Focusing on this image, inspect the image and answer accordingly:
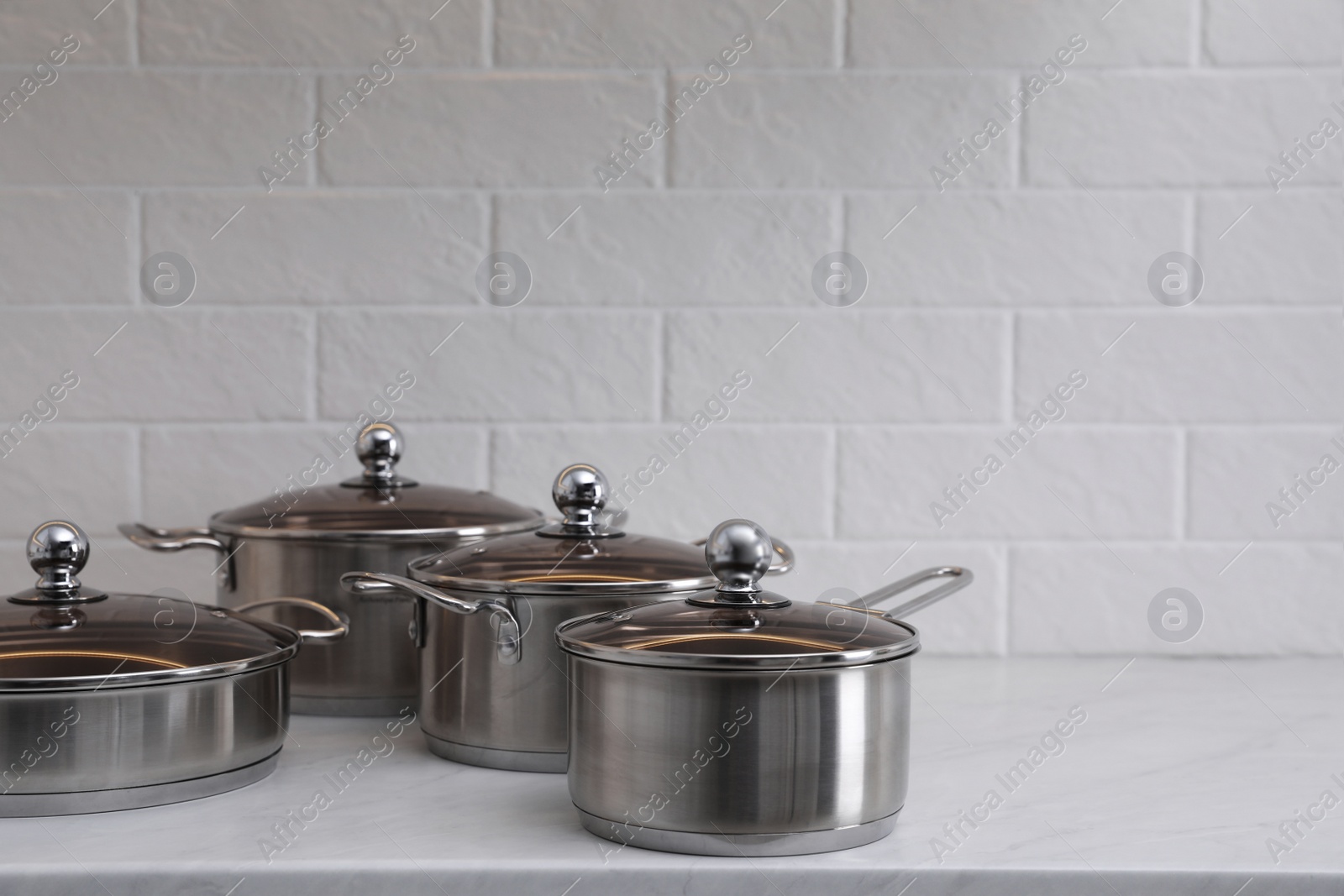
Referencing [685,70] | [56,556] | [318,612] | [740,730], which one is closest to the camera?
[740,730]

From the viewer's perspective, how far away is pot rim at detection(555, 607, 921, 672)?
637 mm

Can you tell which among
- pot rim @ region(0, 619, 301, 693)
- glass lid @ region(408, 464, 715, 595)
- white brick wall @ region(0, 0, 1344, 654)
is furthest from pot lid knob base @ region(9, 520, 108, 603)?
white brick wall @ region(0, 0, 1344, 654)

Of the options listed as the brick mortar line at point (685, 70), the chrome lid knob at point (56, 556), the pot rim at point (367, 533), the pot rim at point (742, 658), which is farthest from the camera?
the brick mortar line at point (685, 70)

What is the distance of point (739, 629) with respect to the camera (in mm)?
663

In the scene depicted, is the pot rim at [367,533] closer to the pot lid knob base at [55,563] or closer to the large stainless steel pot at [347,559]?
the large stainless steel pot at [347,559]

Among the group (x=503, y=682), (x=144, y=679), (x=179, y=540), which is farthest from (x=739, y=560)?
(x=179, y=540)

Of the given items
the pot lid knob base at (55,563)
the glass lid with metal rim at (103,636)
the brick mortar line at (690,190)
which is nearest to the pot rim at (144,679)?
the glass lid with metal rim at (103,636)

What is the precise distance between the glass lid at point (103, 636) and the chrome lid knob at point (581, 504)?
0.20m

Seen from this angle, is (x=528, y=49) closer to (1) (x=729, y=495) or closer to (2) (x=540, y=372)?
(2) (x=540, y=372)

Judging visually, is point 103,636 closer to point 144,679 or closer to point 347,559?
point 144,679

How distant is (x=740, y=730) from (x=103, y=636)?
1.28 ft

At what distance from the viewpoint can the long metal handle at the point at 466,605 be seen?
2.61 ft

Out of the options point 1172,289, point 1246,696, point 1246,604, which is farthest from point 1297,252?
point 1246,696

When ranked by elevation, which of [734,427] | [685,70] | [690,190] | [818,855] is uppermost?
[685,70]
